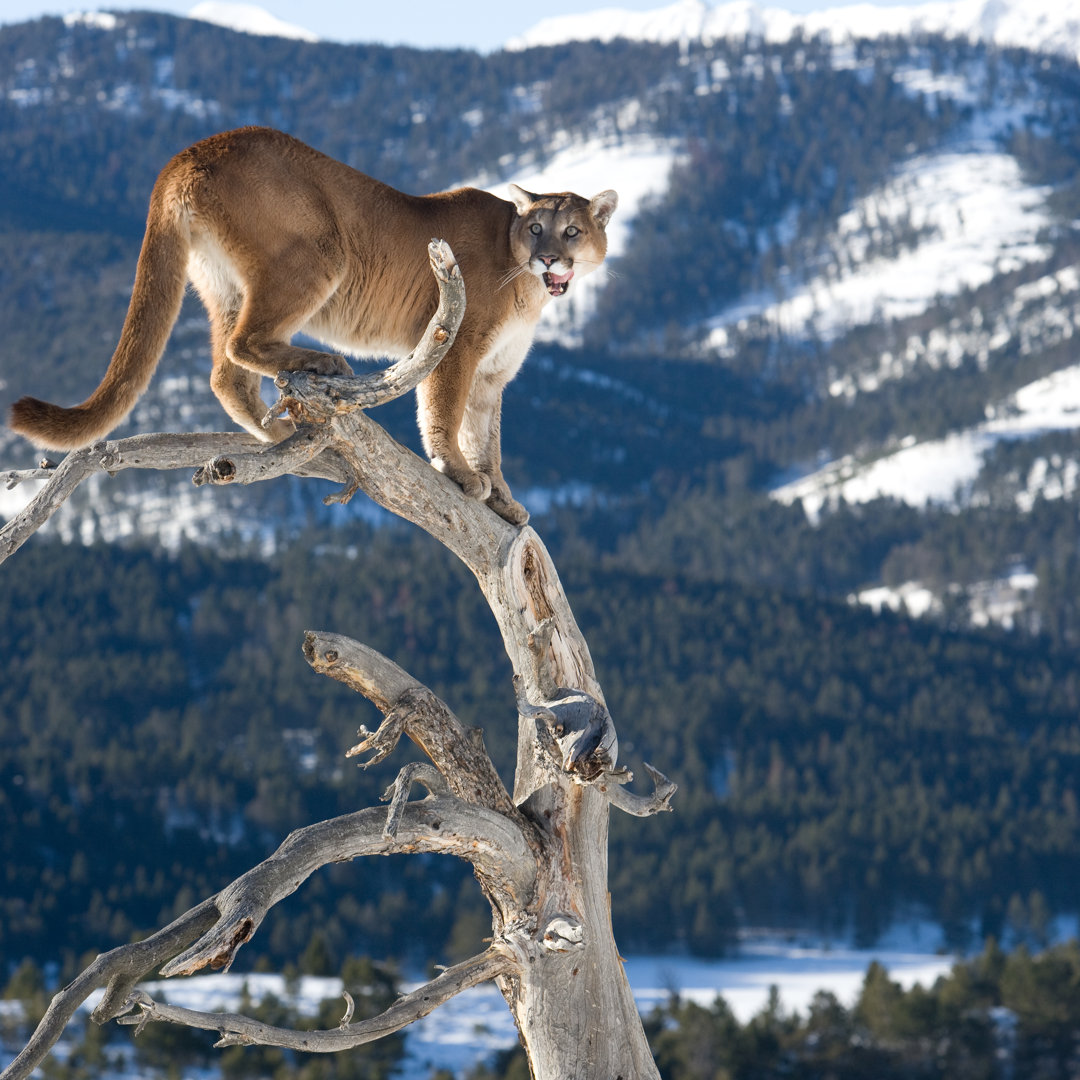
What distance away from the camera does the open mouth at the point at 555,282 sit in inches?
367

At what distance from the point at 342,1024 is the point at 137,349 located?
3955 millimetres

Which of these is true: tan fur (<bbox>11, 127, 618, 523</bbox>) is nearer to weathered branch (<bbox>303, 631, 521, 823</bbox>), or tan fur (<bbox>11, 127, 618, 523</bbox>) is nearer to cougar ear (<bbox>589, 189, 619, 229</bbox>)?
cougar ear (<bbox>589, 189, 619, 229</bbox>)

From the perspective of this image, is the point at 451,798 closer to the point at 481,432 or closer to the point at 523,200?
the point at 481,432

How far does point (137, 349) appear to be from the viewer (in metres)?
8.48

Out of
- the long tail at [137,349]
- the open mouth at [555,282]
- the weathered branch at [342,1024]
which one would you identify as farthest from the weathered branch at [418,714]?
the open mouth at [555,282]

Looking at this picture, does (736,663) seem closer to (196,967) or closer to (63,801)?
(63,801)

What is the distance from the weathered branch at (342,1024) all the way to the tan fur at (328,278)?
2.87 m

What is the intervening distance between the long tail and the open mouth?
221 cm

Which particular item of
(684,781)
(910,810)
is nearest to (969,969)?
(910,810)

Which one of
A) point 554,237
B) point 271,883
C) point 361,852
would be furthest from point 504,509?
point 271,883

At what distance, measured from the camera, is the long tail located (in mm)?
7816

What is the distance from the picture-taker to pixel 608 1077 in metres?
9.15

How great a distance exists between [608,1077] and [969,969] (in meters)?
71.3

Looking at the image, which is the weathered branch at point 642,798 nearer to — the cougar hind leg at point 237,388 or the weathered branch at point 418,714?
the weathered branch at point 418,714
